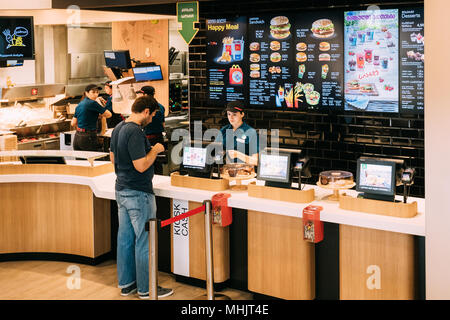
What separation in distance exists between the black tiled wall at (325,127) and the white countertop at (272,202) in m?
1.42

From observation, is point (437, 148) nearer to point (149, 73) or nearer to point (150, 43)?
point (149, 73)

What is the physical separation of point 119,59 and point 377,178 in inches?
226

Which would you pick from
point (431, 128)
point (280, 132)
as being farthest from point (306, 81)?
point (431, 128)

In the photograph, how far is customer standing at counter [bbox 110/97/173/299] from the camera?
15.6ft

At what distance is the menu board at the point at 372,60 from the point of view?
6000 mm

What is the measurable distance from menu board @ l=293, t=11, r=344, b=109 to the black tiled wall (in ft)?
0.46

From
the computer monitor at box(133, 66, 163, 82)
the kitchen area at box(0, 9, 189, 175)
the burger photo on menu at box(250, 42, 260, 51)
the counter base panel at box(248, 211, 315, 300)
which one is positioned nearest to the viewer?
the counter base panel at box(248, 211, 315, 300)

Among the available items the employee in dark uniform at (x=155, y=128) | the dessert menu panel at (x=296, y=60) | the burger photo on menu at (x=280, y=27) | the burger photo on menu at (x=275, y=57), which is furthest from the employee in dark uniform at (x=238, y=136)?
the employee in dark uniform at (x=155, y=128)

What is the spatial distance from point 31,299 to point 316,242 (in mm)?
2432

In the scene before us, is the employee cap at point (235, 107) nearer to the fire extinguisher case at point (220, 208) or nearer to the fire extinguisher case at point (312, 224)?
the fire extinguisher case at point (220, 208)

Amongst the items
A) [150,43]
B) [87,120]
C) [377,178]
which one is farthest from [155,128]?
[377,178]

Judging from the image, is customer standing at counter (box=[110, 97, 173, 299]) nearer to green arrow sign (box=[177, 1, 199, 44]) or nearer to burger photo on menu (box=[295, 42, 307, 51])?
green arrow sign (box=[177, 1, 199, 44])

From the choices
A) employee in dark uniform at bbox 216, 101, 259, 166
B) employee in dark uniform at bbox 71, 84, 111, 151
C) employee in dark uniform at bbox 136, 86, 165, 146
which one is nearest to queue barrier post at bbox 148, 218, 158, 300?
employee in dark uniform at bbox 216, 101, 259, 166
